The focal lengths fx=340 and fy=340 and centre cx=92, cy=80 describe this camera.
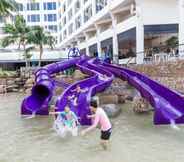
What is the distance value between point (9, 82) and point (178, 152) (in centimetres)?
2662

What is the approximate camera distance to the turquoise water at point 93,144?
896 centimetres

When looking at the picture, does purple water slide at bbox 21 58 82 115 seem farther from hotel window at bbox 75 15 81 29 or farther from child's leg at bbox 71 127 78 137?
hotel window at bbox 75 15 81 29

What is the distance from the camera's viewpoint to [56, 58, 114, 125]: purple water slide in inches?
508

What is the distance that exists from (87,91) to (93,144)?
14.0ft

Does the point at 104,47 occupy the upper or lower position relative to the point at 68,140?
upper

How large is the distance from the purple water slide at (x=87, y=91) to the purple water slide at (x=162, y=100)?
1691 mm

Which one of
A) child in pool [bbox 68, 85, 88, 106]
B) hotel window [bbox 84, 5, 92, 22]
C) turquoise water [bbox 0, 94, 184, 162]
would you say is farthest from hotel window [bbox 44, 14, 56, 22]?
turquoise water [bbox 0, 94, 184, 162]

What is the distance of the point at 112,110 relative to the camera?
607 inches

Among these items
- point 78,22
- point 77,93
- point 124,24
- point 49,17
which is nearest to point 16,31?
point 78,22

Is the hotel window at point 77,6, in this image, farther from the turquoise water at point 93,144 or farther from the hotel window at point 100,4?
the turquoise water at point 93,144

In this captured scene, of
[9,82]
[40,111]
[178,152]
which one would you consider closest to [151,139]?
[178,152]

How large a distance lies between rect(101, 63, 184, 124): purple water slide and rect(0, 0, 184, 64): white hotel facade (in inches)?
261

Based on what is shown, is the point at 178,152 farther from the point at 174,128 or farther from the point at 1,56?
the point at 1,56

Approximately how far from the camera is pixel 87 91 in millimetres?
14328
